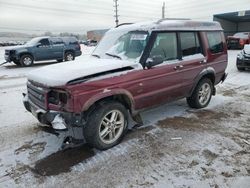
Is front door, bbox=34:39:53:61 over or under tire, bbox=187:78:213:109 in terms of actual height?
over

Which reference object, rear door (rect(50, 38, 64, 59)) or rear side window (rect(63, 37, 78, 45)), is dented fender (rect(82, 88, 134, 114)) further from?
rear side window (rect(63, 37, 78, 45))

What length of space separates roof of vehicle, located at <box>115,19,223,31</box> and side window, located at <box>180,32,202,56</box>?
13 centimetres

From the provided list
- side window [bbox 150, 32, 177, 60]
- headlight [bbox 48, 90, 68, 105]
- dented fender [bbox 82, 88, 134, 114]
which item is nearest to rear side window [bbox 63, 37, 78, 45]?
side window [bbox 150, 32, 177, 60]

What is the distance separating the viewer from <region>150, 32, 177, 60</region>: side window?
4.87m

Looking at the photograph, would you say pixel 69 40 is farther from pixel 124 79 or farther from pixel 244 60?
pixel 124 79

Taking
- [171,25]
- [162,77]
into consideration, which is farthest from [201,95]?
[171,25]

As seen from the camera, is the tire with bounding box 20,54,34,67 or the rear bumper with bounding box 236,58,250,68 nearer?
the rear bumper with bounding box 236,58,250,68

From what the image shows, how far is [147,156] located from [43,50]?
1381 centimetres

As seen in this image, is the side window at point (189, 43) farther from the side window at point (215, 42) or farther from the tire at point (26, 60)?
the tire at point (26, 60)

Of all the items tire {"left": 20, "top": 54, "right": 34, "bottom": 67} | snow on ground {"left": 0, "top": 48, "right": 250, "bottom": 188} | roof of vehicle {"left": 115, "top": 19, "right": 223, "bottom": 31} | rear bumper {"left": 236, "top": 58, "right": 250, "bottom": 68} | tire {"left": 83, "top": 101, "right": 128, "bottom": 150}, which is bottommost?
snow on ground {"left": 0, "top": 48, "right": 250, "bottom": 188}

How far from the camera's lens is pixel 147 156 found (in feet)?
13.2

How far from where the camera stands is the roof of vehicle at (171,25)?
4.98 metres

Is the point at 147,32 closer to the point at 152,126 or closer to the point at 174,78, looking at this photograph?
the point at 174,78

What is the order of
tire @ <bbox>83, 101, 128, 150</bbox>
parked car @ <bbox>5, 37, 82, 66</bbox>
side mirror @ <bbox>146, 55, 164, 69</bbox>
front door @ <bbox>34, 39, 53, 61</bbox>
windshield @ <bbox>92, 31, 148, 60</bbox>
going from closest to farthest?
tire @ <bbox>83, 101, 128, 150</bbox> → side mirror @ <bbox>146, 55, 164, 69</bbox> → windshield @ <bbox>92, 31, 148, 60</bbox> → parked car @ <bbox>5, 37, 82, 66</bbox> → front door @ <bbox>34, 39, 53, 61</bbox>
